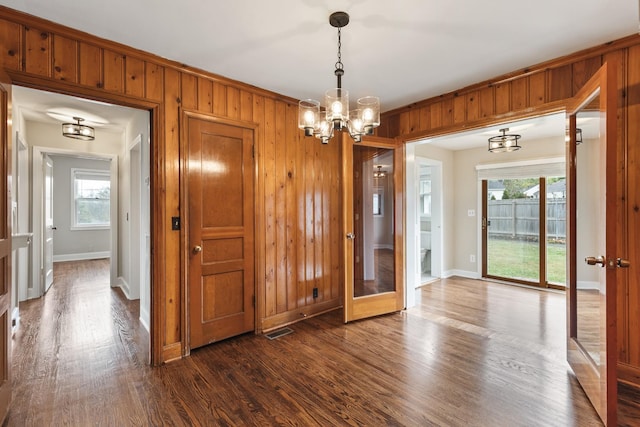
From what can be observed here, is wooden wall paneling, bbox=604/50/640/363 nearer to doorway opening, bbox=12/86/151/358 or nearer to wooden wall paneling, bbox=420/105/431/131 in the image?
wooden wall paneling, bbox=420/105/431/131

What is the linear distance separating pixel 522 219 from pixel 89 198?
972 centimetres

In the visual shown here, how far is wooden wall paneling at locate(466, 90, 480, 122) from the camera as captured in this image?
10.2 feet

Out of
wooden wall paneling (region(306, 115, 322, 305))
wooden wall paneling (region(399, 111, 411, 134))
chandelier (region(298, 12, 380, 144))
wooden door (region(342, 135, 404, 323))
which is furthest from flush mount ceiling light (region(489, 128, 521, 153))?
chandelier (region(298, 12, 380, 144))

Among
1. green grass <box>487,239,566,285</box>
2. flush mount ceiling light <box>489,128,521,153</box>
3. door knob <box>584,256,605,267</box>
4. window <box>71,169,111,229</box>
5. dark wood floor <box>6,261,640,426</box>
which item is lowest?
dark wood floor <box>6,261,640,426</box>

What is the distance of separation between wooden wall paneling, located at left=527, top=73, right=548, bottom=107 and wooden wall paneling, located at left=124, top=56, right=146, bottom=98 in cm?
334

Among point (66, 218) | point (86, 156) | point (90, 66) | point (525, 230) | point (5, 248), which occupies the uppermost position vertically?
point (90, 66)

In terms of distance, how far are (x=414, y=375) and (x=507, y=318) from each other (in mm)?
1929

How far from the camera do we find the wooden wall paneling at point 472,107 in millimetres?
3103

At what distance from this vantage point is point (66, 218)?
7.33m

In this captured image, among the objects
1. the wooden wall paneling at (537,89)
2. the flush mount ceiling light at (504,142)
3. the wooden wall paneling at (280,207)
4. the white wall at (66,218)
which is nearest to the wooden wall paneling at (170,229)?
the wooden wall paneling at (280,207)

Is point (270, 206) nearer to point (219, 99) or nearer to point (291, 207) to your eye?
point (291, 207)

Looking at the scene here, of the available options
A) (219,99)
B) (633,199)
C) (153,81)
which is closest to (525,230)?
(633,199)

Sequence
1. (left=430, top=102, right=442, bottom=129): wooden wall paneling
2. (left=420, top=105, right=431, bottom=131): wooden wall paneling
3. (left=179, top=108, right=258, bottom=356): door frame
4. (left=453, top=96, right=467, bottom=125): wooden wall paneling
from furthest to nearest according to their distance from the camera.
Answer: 1. (left=420, top=105, right=431, bottom=131): wooden wall paneling
2. (left=430, top=102, right=442, bottom=129): wooden wall paneling
3. (left=453, top=96, right=467, bottom=125): wooden wall paneling
4. (left=179, top=108, right=258, bottom=356): door frame

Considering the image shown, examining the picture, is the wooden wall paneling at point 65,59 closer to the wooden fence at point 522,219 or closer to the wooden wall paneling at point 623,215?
the wooden wall paneling at point 623,215
